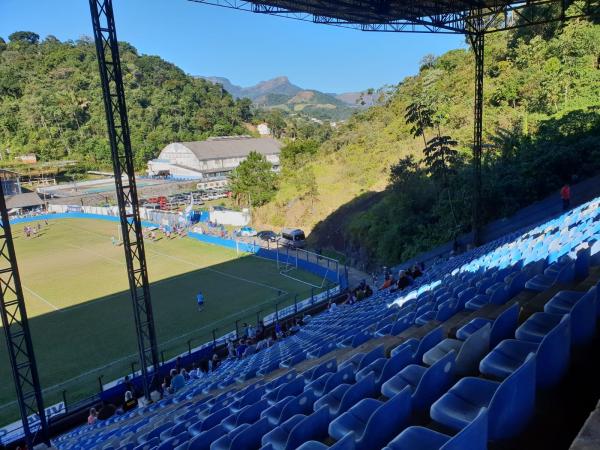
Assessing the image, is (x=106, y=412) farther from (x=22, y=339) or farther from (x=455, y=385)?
(x=455, y=385)

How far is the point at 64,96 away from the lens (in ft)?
270

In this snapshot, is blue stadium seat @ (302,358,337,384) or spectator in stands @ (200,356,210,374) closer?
blue stadium seat @ (302,358,337,384)

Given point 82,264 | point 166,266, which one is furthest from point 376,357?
point 82,264

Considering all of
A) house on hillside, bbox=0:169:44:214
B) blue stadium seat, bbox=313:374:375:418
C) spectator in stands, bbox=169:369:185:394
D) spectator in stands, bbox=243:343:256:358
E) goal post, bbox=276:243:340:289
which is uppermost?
blue stadium seat, bbox=313:374:375:418

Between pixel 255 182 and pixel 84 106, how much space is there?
59.7 metres

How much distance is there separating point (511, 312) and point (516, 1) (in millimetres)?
16269

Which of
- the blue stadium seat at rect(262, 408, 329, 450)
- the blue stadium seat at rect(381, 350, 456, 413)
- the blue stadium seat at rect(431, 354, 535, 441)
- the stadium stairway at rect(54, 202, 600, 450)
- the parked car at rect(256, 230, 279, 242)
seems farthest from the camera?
the parked car at rect(256, 230, 279, 242)

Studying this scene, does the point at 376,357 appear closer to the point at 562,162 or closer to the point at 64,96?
the point at 562,162

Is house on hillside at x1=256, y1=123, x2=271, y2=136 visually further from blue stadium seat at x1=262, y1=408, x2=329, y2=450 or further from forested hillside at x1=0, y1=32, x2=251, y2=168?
blue stadium seat at x1=262, y1=408, x2=329, y2=450

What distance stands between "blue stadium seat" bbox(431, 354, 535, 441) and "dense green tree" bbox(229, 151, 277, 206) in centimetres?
3769

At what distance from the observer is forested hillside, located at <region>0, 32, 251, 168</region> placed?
75.6 metres

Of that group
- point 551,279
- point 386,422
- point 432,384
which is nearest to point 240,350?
point 551,279

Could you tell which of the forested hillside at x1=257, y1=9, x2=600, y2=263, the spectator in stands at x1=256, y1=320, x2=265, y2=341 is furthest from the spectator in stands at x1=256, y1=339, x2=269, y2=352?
the forested hillside at x1=257, y1=9, x2=600, y2=263

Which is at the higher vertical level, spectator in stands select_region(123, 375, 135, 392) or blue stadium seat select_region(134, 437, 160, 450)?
blue stadium seat select_region(134, 437, 160, 450)
